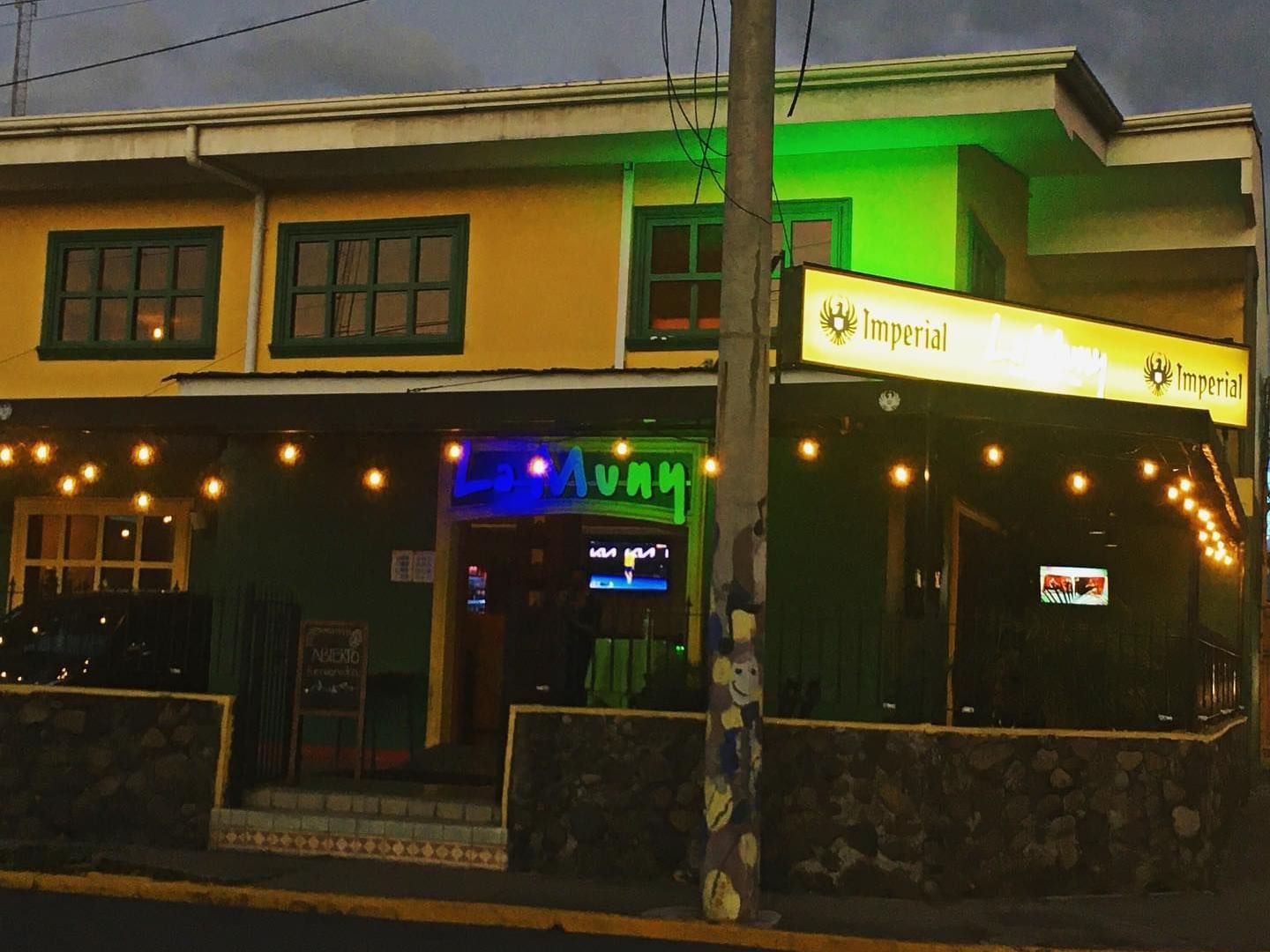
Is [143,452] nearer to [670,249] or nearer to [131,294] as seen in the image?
[131,294]

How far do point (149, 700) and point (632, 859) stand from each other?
13.3 feet

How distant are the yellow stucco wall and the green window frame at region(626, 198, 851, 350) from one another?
13.6 ft

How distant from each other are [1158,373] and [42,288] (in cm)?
1118

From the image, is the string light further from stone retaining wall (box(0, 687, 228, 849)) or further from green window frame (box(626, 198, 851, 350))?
green window frame (box(626, 198, 851, 350))

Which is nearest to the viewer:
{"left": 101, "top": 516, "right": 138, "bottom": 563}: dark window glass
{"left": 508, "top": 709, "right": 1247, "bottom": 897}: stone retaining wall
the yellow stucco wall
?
{"left": 508, "top": 709, "right": 1247, "bottom": 897}: stone retaining wall

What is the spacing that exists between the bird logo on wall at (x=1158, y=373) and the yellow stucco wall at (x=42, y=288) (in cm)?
864

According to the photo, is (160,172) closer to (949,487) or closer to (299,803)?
(299,803)

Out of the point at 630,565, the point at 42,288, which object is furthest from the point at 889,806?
the point at 42,288

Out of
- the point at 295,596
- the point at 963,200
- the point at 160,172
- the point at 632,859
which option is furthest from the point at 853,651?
the point at 160,172

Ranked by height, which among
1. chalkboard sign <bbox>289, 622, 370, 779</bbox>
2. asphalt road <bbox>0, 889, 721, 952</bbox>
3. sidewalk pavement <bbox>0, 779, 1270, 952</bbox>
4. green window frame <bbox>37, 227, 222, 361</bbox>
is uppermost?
green window frame <bbox>37, 227, 222, 361</bbox>

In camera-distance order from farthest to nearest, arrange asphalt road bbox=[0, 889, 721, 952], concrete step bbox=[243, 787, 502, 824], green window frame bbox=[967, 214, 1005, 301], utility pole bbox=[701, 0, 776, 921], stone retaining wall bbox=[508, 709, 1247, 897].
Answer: green window frame bbox=[967, 214, 1005, 301] → concrete step bbox=[243, 787, 502, 824] → stone retaining wall bbox=[508, 709, 1247, 897] → utility pole bbox=[701, 0, 776, 921] → asphalt road bbox=[0, 889, 721, 952]

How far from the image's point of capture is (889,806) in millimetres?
10297

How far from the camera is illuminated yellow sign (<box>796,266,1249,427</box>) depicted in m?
10.5

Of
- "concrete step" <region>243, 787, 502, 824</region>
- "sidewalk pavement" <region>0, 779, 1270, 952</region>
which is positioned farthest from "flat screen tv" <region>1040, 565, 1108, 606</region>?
"concrete step" <region>243, 787, 502, 824</region>
